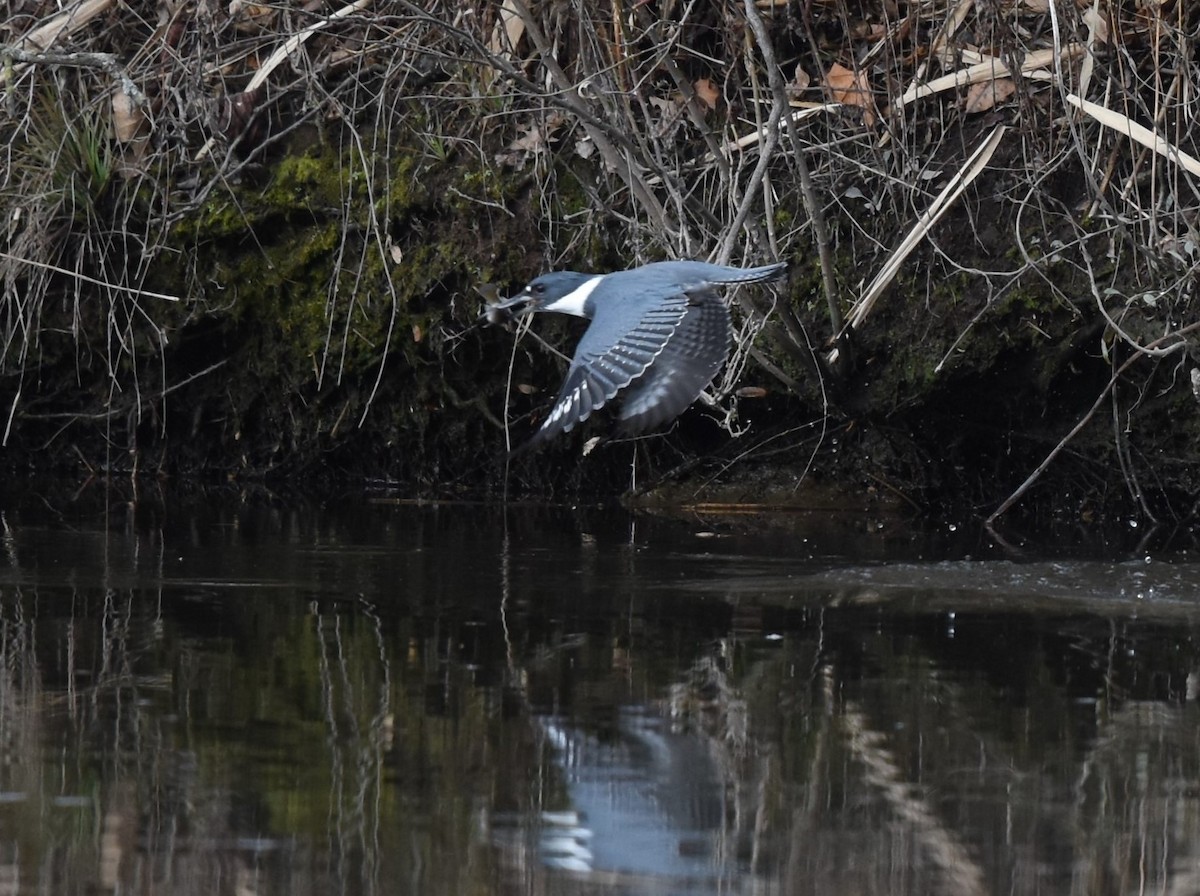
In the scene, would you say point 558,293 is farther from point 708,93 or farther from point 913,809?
point 913,809

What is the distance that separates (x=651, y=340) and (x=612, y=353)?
0.38 feet

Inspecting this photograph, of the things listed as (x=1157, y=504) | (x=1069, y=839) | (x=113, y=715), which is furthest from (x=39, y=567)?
(x=1157, y=504)

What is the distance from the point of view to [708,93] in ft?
20.2

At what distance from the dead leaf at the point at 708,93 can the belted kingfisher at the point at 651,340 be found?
132 cm

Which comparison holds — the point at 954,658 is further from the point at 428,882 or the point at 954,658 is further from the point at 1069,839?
the point at 428,882

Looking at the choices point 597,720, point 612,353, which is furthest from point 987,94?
point 597,720

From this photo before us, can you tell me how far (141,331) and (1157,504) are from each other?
3837mm

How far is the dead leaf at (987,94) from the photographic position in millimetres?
5758

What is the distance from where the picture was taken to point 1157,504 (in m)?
5.97

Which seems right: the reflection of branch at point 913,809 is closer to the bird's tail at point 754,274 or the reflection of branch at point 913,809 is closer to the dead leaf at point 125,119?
the bird's tail at point 754,274

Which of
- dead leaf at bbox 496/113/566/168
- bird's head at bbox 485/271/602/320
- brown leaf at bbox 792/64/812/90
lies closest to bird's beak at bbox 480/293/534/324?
bird's head at bbox 485/271/602/320

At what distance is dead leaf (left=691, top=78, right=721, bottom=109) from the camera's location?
6.15 metres

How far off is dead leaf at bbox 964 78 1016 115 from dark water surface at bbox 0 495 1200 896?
1.57 metres

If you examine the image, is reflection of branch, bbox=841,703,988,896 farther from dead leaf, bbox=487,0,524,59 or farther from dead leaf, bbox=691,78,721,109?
dead leaf, bbox=487,0,524,59
